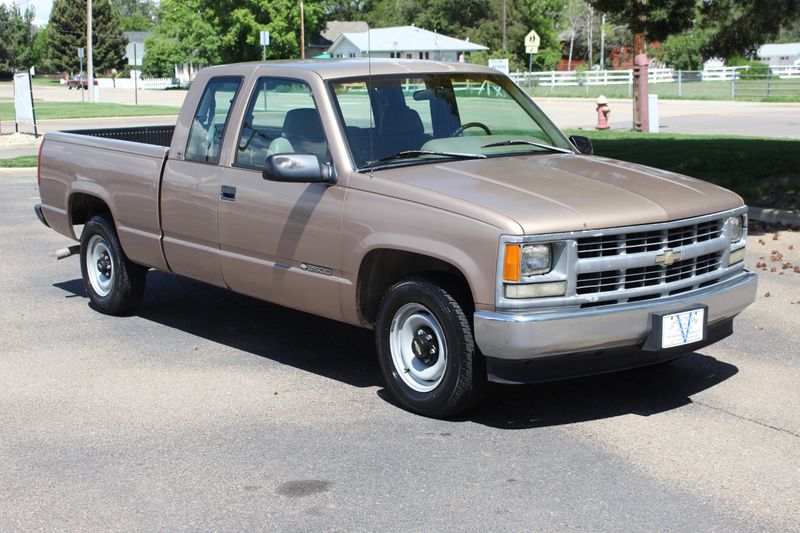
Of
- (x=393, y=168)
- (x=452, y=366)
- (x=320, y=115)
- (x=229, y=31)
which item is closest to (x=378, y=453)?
(x=452, y=366)

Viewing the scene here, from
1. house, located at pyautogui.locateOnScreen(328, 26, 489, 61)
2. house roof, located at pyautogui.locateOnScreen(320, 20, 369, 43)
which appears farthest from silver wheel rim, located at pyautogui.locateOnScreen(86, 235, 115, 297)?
house roof, located at pyautogui.locateOnScreen(320, 20, 369, 43)

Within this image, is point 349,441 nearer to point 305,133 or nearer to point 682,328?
point 682,328

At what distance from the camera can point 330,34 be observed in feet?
357

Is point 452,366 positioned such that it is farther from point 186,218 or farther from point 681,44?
point 681,44

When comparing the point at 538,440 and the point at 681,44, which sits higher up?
the point at 681,44

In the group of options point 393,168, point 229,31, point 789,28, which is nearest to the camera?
point 393,168

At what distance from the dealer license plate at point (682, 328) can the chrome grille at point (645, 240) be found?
371mm

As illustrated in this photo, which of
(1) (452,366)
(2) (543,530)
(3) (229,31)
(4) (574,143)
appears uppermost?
(3) (229,31)

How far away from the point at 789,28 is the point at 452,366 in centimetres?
1042

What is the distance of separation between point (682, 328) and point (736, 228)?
950 millimetres

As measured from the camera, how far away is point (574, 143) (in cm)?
759

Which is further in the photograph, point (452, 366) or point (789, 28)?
point (789, 28)

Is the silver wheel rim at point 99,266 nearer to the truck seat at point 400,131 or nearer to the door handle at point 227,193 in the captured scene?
the door handle at point 227,193

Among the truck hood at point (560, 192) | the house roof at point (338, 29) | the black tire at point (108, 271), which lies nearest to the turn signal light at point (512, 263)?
the truck hood at point (560, 192)
